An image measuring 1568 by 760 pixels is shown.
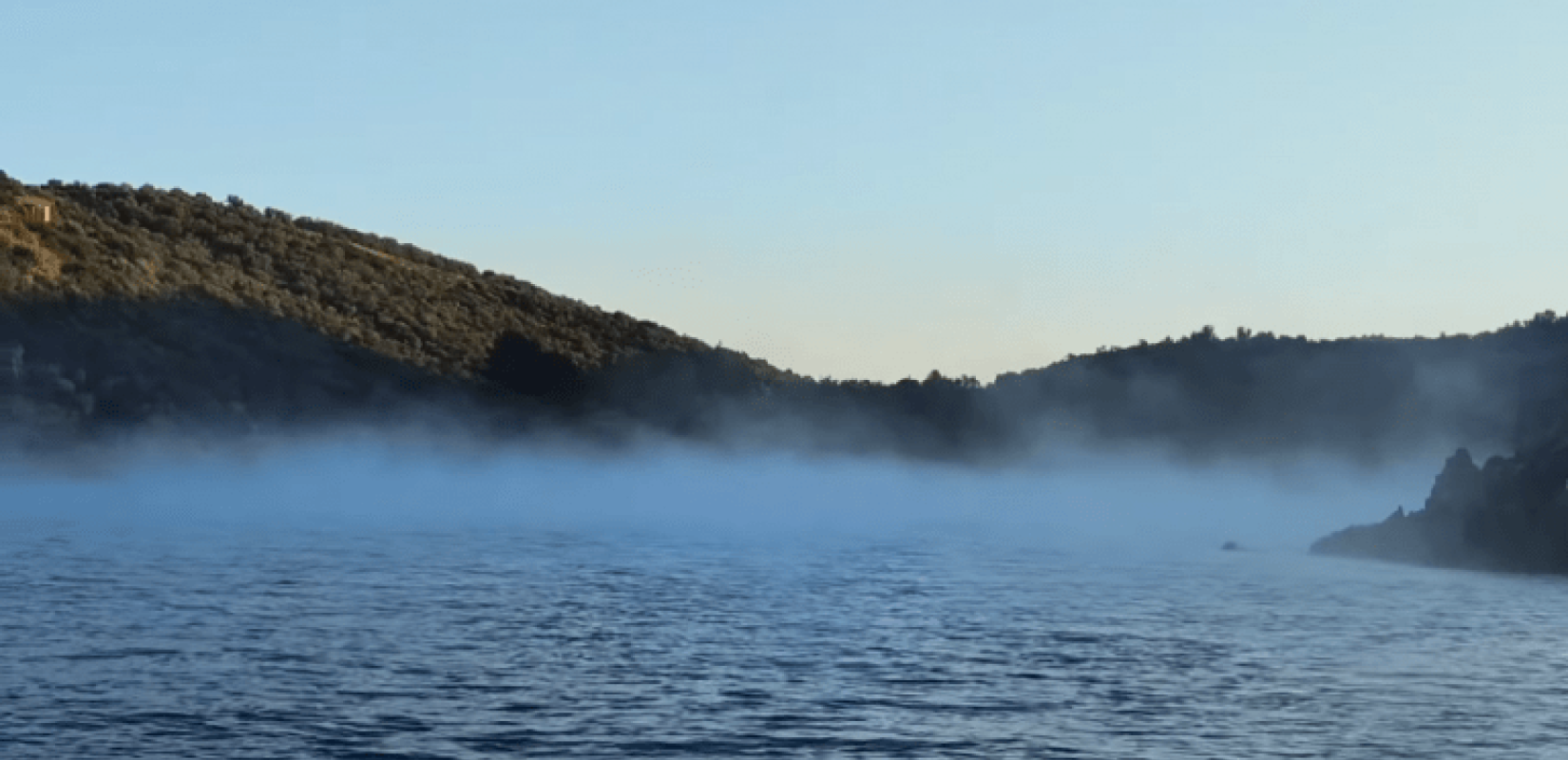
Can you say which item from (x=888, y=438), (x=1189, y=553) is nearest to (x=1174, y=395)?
(x=888, y=438)

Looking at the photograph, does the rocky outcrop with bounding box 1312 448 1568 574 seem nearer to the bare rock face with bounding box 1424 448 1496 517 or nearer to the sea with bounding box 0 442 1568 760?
the bare rock face with bounding box 1424 448 1496 517

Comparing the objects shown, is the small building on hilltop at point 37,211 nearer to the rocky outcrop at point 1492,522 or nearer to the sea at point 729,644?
the sea at point 729,644

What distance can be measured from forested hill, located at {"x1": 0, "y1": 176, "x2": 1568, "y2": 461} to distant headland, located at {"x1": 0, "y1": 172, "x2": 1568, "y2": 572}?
0.55 ft

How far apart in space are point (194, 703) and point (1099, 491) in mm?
96454

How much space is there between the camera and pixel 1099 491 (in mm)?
120688

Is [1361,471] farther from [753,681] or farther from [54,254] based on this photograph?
[753,681]

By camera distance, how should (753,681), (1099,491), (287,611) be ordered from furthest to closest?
(1099,491), (287,611), (753,681)

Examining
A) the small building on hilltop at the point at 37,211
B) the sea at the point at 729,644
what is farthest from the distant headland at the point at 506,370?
the sea at the point at 729,644

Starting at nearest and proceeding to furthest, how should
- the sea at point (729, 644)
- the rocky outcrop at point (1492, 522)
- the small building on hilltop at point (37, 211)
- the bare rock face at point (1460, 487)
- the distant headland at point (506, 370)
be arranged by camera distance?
the sea at point (729, 644) → the rocky outcrop at point (1492, 522) → the bare rock face at point (1460, 487) → the distant headland at point (506, 370) → the small building on hilltop at point (37, 211)

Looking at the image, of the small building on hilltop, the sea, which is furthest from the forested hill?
the sea

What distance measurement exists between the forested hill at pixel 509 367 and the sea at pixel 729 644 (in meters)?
21.3

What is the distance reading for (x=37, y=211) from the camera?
104 m

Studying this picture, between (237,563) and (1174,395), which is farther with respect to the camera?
(1174,395)

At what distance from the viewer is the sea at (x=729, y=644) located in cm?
2628
